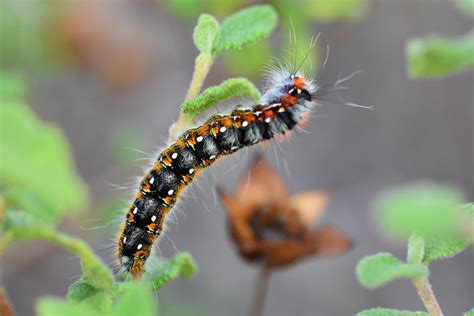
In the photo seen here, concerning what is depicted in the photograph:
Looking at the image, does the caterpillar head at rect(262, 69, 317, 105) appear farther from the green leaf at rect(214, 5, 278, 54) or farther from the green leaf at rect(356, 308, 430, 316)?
the green leaf at rect(356, 308, 430, 316)

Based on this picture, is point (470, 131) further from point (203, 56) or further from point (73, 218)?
point (203, 56)

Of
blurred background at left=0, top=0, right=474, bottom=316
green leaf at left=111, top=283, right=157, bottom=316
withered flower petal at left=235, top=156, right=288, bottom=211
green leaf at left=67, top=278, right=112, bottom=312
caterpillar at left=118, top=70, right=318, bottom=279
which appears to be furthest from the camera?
blurred background at left=0, top=0, right=474, bottom=316

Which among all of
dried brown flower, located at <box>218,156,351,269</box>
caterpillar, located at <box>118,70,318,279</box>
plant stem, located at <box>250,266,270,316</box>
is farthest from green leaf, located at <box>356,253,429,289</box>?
plant stem, located at <box>250,266,270,316</box>

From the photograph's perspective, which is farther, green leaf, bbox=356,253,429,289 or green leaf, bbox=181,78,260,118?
green leaf, bbox=181,78,260,118

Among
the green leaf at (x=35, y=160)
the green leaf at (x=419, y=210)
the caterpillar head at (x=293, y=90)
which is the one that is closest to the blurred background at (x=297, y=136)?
the caterpillar head at (x=293, y=90)

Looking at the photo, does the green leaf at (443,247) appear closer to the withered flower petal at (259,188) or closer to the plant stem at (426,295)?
the plant stem at (426,295)

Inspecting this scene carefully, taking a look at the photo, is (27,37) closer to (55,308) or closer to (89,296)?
(89,296)

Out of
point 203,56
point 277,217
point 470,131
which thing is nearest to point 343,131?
point 470,131
